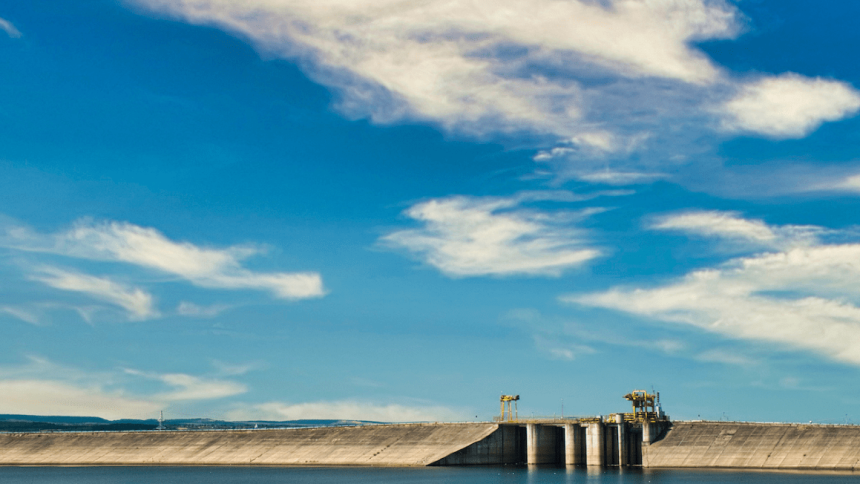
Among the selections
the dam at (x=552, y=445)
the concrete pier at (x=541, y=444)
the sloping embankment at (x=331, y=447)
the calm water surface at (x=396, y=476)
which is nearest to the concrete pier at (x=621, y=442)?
the dam at (x=552, y=445)

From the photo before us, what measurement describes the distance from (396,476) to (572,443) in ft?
116

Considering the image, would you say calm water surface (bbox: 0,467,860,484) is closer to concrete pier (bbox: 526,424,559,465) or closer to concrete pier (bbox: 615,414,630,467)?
concrete pier (bbox: 526,424,559,465)

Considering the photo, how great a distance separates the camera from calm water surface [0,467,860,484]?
417 ft

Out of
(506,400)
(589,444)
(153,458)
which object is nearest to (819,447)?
(589,444)

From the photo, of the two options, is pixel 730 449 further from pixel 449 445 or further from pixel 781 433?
pixel 449 445

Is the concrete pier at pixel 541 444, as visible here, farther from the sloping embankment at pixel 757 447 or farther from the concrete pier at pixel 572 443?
the sloping embankment at pixel 757 447

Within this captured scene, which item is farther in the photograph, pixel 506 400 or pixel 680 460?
pixel 506 400

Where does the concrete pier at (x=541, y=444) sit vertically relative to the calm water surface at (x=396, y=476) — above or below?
above

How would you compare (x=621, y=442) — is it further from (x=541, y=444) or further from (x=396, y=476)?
(x=396, y=476)

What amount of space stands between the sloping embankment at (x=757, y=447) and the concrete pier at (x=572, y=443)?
532 inches

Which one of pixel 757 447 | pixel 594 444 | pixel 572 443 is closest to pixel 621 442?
pixel 594 444

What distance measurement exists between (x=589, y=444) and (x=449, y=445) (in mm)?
27764

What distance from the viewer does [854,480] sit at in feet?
389

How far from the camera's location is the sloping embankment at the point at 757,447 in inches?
5453
